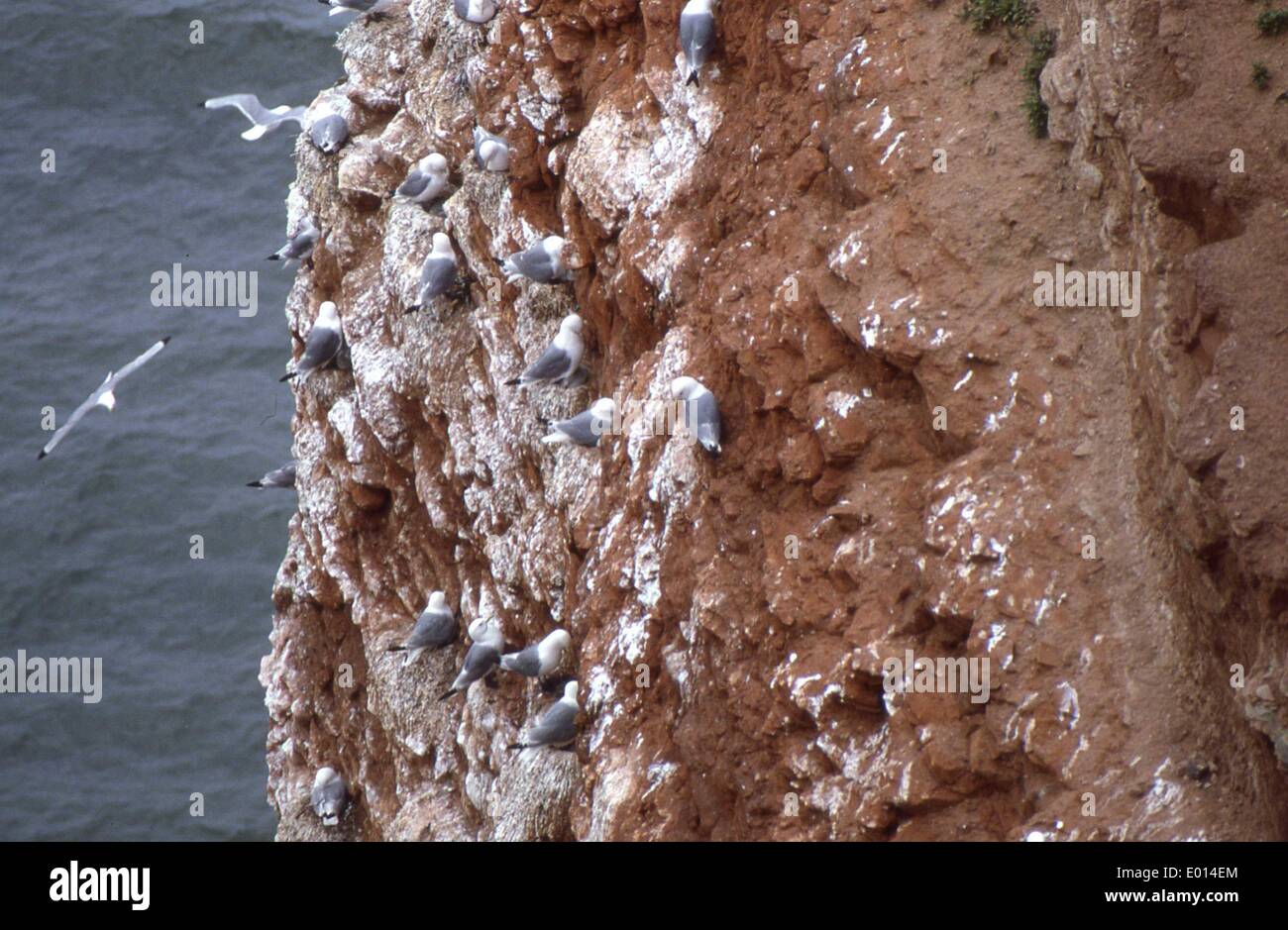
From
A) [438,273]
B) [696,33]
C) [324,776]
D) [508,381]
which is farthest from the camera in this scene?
[324,776]

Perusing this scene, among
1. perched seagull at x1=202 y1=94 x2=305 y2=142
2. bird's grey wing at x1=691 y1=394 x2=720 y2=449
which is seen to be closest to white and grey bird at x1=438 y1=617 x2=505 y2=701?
bird's grey wing at x1=691 y1=394 x2=720 y2=449

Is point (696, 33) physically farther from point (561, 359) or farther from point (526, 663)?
point (526, 663)

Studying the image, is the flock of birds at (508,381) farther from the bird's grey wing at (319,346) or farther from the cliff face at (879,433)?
the cliff face at (879,433)

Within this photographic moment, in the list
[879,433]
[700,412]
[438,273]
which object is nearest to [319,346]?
[438,273]

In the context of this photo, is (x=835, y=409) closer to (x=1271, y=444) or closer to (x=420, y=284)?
(x=1271, y=444)
